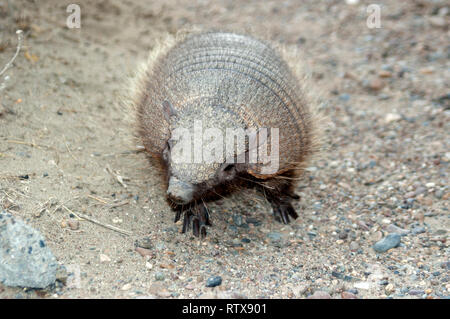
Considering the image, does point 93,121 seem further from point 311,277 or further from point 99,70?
point 311,277

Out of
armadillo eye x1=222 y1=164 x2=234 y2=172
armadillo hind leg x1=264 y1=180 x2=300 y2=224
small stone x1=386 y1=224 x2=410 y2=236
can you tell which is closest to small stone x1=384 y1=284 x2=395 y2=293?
small stone x1=386 y1=224 x2=410 y2=236

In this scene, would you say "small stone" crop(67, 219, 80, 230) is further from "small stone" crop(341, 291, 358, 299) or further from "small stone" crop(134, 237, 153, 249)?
"small stone" crop(341, 291, 358, 299)

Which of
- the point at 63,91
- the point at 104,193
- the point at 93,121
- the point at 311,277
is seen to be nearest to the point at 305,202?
the point at 311,277

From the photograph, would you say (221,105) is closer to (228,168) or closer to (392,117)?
(228,168)

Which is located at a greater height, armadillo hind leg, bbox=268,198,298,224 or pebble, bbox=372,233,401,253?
armadillo hind leg, bbox=268,198,298,224

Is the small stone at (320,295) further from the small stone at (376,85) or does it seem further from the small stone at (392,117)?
the small stone at (376,85)
